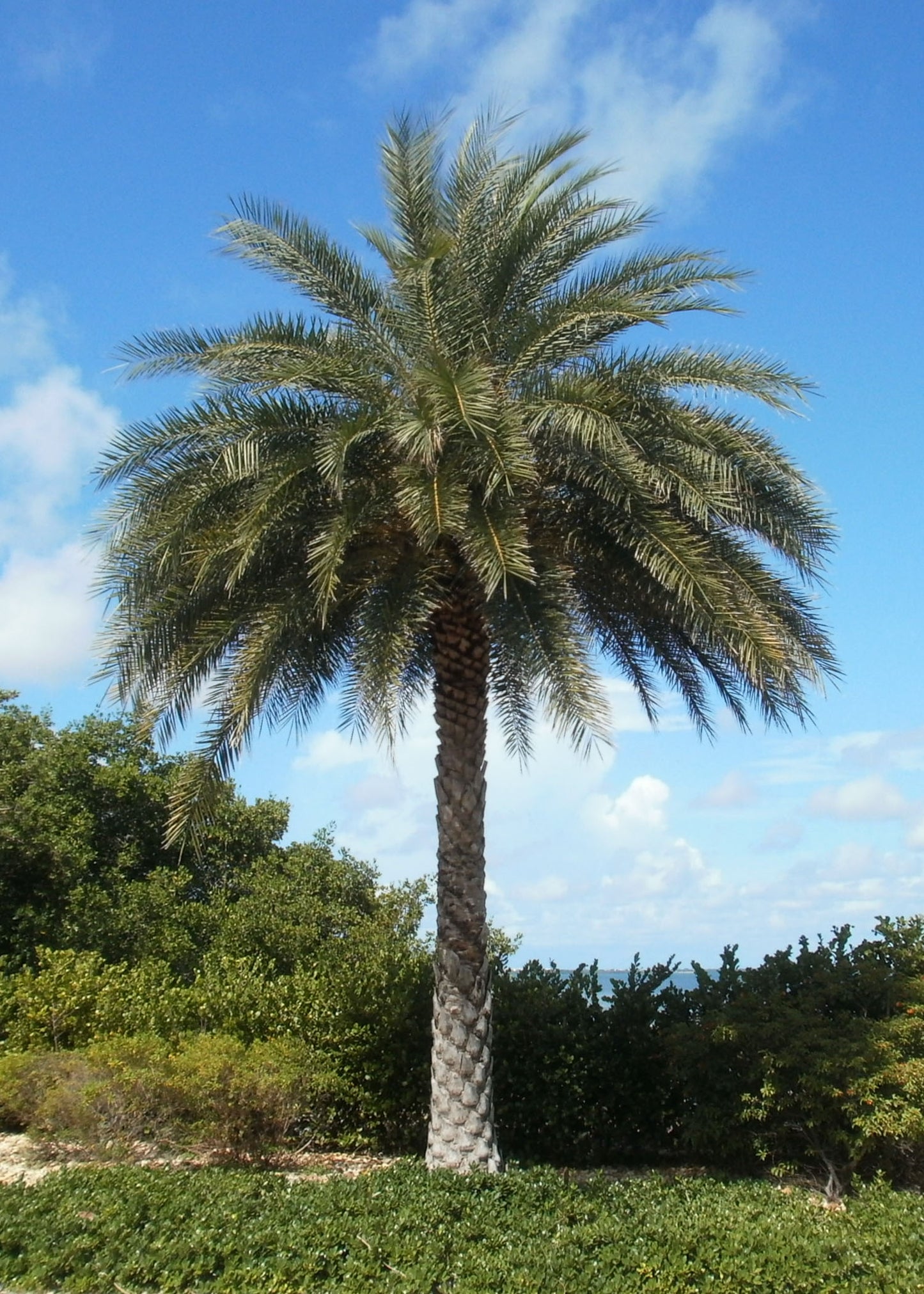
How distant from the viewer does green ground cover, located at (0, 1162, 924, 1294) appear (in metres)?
6.55

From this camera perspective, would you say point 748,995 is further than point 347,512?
Yes

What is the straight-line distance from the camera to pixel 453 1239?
7094 millimetres

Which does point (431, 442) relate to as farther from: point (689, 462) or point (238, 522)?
point (689, 462)

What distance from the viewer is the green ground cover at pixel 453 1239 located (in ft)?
21.5

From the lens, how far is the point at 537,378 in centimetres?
922

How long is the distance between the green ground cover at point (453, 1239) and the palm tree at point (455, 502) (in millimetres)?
1584

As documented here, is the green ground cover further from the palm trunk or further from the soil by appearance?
Result: the soil

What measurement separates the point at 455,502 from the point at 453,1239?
5256 mm

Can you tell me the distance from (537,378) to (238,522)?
9.34ft

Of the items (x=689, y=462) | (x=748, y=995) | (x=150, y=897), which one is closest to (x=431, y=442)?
(x=689, y=462)

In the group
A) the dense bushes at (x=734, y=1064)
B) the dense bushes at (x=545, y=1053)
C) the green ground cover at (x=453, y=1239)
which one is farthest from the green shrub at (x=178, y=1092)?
the dense bushes at (x=734, y=1064)

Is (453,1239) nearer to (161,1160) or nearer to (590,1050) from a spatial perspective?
(590,1050)

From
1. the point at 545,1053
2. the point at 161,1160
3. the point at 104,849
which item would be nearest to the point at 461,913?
the point at 545,1053

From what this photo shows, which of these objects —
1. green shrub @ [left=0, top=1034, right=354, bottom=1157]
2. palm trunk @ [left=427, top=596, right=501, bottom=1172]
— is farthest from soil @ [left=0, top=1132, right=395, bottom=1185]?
palm trunk @ [left=427, top=596, right=501, bottom=1172]
